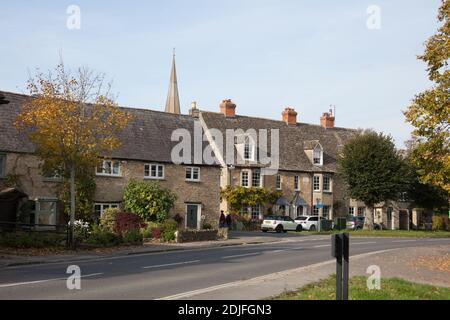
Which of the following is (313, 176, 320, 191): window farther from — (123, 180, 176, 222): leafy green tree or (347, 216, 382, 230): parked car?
(123, 180, 176, 222): leafy green tree

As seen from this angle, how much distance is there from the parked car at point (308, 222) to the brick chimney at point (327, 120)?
16441 millimetres

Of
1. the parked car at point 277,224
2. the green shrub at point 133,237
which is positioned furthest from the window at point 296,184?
the green shrub at point 133,237

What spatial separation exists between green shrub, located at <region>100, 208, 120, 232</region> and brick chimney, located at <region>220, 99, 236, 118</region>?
23.9 metres

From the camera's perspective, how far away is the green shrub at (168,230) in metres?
32.9

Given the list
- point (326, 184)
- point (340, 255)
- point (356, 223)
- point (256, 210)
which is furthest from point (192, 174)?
point (340, 255)

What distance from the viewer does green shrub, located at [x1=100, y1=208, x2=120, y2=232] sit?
110 ft

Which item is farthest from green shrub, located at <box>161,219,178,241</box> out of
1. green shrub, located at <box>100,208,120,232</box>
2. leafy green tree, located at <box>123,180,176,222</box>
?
green shrub, located at <box>100,208,120,232</box>

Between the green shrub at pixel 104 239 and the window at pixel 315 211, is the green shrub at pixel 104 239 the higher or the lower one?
the lower one

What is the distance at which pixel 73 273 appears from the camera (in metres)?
17.2

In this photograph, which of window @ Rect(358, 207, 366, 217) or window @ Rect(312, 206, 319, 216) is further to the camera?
window @ Rect(358, 207, 366, 217)

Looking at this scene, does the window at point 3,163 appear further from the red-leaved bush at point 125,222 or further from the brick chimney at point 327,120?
the brick chimney at point 327,120

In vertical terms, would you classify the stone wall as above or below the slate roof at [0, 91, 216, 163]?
below

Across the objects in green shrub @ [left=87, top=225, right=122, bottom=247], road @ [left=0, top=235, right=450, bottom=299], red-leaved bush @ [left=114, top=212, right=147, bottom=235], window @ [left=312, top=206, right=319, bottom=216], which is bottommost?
road @ [left=0, top=235, right=450, bottom=299]
